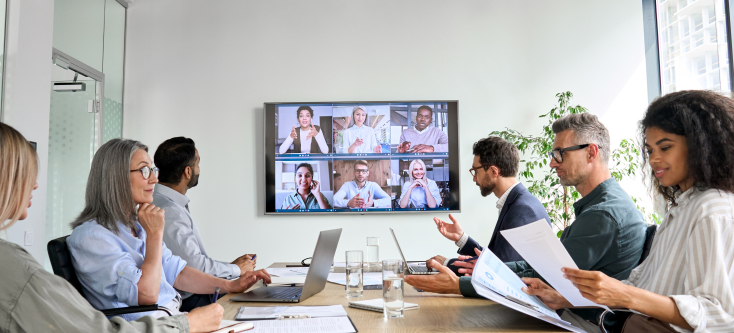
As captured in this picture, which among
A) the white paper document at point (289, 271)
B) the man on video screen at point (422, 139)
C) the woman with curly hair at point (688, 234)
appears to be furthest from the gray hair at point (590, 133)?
the man on video screen at point (422, 139)

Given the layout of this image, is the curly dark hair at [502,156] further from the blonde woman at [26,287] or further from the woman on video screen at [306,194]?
the blonde woman at [26,287]

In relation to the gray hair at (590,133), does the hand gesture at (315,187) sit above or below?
below

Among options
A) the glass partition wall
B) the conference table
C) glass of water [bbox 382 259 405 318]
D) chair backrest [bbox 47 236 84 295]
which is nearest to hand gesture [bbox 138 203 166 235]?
chair backrest [bbox 47 236 84 295]

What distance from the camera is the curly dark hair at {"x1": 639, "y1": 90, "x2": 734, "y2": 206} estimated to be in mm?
1200

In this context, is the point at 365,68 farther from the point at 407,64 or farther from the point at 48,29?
the point at 48,29

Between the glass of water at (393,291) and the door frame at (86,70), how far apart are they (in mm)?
3187

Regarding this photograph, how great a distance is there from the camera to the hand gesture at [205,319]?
125cm

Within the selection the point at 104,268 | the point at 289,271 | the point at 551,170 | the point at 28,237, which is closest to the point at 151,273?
the point at 104,268

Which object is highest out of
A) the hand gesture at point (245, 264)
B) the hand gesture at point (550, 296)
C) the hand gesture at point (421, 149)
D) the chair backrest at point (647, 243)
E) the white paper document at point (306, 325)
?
the hand gesture at point (421, 149)

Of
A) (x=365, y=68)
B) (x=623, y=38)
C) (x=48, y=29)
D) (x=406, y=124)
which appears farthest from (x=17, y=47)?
(x=623, y=38)

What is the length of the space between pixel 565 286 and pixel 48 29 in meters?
3.46

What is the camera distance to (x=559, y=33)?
4312 mm

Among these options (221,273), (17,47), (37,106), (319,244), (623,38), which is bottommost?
(221,273)

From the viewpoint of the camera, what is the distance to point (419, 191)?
4.17 m
